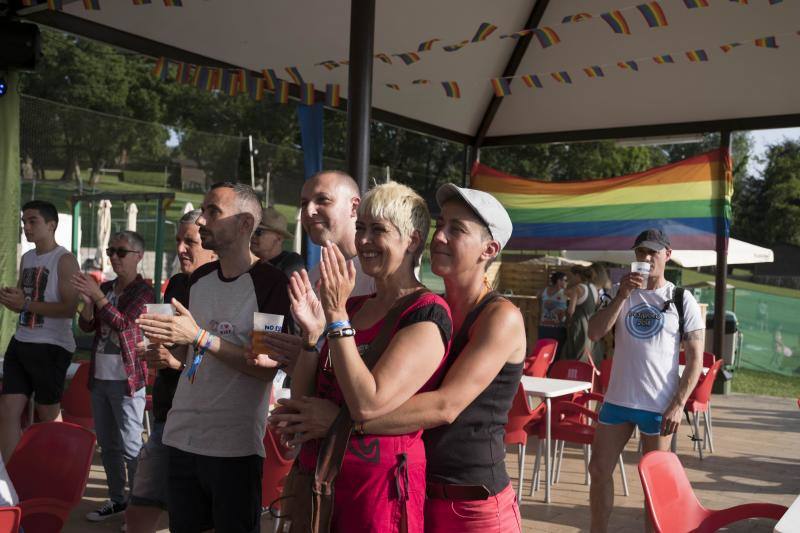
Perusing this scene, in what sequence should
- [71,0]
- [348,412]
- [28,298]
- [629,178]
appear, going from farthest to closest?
[629,178]
[71,0]
[28,298]
[348,412]

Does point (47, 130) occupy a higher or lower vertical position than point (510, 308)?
higher

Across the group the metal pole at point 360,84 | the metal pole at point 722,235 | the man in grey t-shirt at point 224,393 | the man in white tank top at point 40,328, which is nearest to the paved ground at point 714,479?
the man in white tank top at point 40,328

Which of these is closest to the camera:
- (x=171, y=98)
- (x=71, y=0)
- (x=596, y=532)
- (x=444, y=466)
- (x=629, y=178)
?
(x=444, y=466)

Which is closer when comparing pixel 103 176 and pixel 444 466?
pixel 444 466

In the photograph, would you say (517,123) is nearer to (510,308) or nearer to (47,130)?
(47,130)

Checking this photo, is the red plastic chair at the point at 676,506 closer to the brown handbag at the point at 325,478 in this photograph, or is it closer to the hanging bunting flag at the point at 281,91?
the brown handbag at the point at 325,478

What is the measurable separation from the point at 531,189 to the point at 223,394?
28.7ft

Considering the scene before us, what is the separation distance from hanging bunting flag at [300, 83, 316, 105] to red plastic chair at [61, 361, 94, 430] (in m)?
3.77

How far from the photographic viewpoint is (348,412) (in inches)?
70.1

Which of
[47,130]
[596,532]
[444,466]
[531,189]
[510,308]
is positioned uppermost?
[47,130]

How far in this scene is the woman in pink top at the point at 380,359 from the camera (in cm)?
172

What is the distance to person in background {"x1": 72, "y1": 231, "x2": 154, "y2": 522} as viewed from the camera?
437 cm

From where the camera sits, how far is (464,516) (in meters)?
1.91

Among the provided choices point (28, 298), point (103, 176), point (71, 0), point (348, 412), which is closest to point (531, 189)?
point (71, 0)
